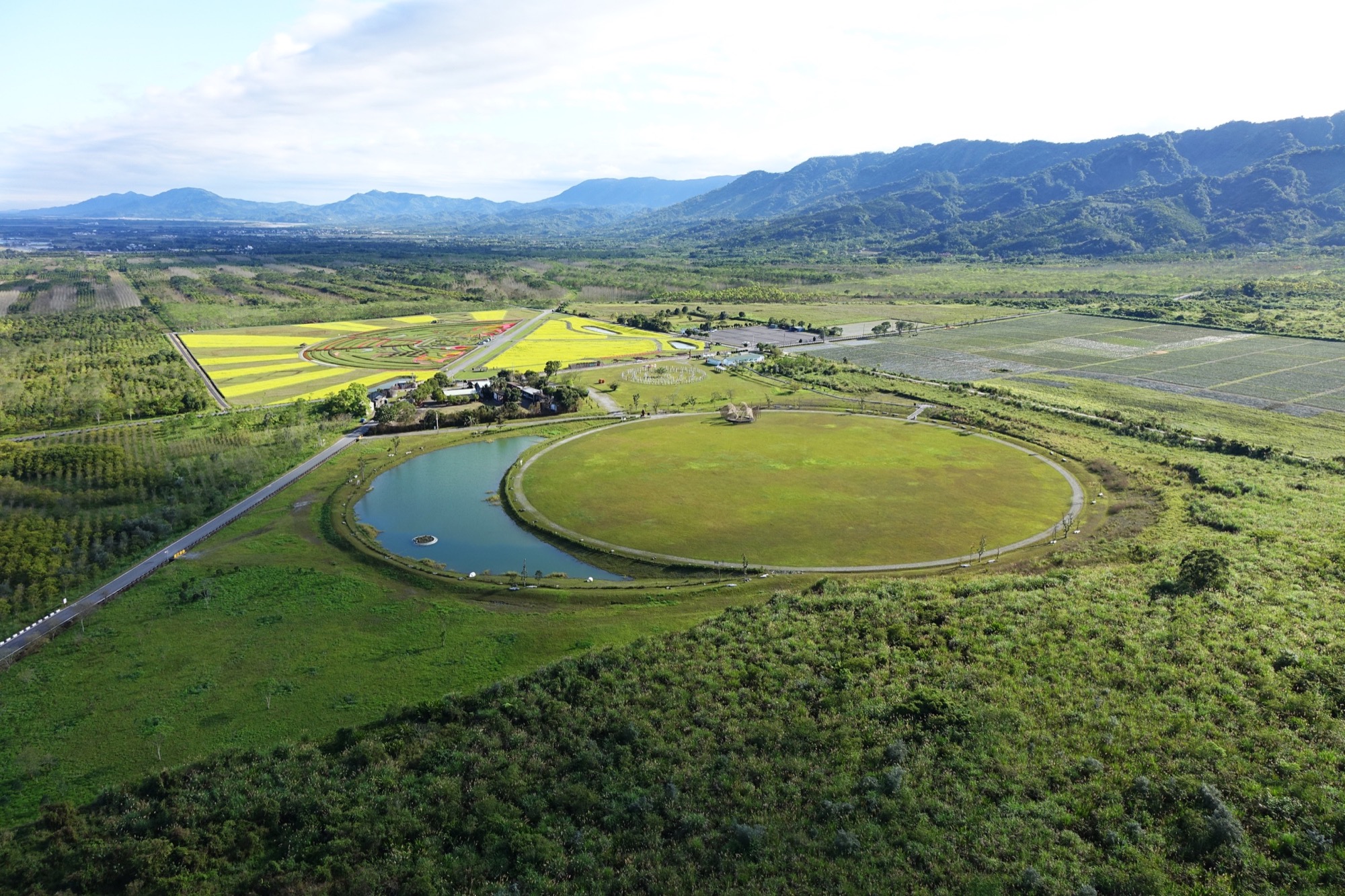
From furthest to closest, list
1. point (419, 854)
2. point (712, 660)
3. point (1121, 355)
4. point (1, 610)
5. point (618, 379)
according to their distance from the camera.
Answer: point (1121, 355) → point (618, 379) → point (1, 610) → point (712, 660) → point (419, 854)

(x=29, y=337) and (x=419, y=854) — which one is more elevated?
(x=29, y=337)

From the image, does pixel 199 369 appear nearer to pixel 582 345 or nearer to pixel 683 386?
pixel 582 345

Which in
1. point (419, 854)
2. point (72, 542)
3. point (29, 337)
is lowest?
point (419, 854)

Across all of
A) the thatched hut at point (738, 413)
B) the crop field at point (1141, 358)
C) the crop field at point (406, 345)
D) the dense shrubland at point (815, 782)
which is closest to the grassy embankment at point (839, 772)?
the dense shrubland at point (815, 782)

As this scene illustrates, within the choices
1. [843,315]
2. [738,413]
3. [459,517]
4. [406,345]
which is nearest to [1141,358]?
[843,315]

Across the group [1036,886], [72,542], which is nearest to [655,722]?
[1036,886]

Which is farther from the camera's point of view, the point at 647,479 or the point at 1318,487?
the point at 647,479

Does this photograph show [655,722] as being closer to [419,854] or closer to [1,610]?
[419,854]

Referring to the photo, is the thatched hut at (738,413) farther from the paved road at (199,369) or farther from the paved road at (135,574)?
the paved road at (199,369)
